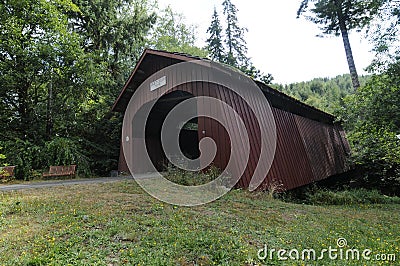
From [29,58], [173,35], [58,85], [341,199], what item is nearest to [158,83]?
[29,58]

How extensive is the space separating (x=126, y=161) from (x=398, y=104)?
9.54m

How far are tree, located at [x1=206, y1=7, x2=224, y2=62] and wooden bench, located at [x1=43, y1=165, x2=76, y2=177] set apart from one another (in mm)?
18353

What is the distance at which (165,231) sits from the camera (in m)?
3.30

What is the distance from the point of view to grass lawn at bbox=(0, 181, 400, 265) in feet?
8.87

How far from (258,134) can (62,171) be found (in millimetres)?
7231

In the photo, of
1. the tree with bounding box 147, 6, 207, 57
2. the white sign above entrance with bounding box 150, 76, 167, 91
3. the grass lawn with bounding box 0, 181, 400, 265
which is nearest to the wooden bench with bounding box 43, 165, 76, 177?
the grass lawn with bounding box 0, 181, 400, 265

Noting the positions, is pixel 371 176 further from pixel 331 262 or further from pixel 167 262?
pixel 167 262

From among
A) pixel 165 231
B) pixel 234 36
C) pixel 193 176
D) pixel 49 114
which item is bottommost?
pixel 165 231

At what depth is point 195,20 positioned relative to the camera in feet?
80.6

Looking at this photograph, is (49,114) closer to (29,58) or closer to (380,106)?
(29,58)

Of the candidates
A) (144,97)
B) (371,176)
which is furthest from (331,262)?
(371,176)

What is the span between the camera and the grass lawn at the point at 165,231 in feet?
8.87

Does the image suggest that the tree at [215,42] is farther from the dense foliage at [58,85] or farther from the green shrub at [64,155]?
the green shrub at [64,155]

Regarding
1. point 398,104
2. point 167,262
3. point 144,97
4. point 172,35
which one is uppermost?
point 172,35
